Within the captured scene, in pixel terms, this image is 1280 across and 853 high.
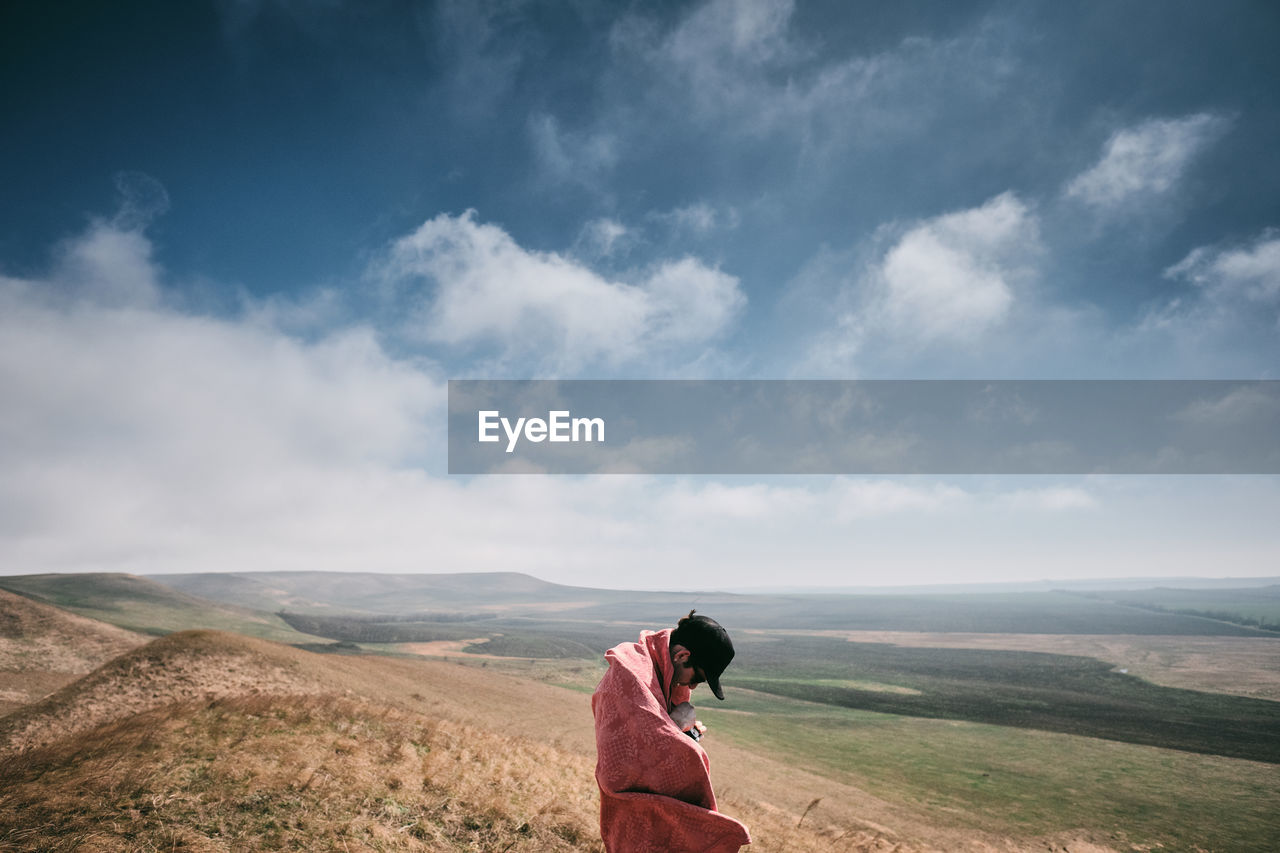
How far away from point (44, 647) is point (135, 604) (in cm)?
13473

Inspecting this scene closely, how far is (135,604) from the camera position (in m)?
149

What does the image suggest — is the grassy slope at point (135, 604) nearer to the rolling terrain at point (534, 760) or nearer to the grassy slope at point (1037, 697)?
the rolling terrain at point (534, 760)

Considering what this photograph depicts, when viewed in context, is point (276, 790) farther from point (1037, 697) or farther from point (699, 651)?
point (1037, 697)

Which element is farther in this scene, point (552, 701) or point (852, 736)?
point (852, 736)

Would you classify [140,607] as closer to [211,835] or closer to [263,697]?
[263,697]

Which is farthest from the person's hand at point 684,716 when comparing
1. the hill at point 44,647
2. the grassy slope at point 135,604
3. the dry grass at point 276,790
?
the grassy slope at point 135,604

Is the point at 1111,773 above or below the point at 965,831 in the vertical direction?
below

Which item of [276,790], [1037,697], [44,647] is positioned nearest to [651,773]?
[276,790]

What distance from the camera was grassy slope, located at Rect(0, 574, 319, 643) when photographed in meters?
126

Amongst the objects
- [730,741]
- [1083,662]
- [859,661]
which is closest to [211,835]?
[730,741]

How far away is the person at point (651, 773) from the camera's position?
3.09m

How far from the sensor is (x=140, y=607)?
477ft

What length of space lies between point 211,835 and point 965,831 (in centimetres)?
3505

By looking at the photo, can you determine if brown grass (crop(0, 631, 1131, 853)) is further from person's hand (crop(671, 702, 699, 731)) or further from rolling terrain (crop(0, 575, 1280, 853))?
person's hand (crop(671, 702, 699, 731))
